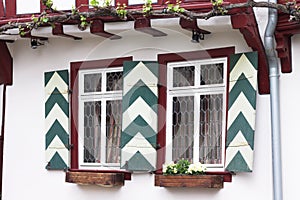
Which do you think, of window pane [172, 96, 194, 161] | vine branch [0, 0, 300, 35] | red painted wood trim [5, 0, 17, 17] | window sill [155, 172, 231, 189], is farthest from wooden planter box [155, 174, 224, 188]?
red painted wood trim [5, 0, 17, 17]

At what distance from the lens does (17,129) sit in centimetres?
1085

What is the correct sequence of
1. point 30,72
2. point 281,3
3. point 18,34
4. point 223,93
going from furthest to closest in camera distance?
point 30,72
point 18,34
point 223,93
point 281,3

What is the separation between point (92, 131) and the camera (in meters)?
10.2

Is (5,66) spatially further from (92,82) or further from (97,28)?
(97,28)

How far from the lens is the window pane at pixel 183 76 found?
31.1ft

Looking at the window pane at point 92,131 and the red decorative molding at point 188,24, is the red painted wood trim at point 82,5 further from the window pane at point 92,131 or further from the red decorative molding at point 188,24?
the window pane at point 92,131

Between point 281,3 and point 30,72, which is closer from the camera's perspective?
point 281,3

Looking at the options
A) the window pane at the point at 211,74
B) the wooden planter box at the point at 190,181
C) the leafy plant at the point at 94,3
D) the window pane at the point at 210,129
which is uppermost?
the leafy plant at the point at 94,3

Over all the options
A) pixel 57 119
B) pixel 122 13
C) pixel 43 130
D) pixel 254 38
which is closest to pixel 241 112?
pixel 254 38

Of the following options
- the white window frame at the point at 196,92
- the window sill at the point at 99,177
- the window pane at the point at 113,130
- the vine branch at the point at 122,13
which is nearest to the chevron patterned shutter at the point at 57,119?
the window sill at the point at 99,177

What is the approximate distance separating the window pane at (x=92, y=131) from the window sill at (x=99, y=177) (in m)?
0.24

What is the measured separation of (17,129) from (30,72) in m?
0.80

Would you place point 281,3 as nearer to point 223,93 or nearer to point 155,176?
point 223,93

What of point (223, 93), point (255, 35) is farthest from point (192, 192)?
point (255, 35)
